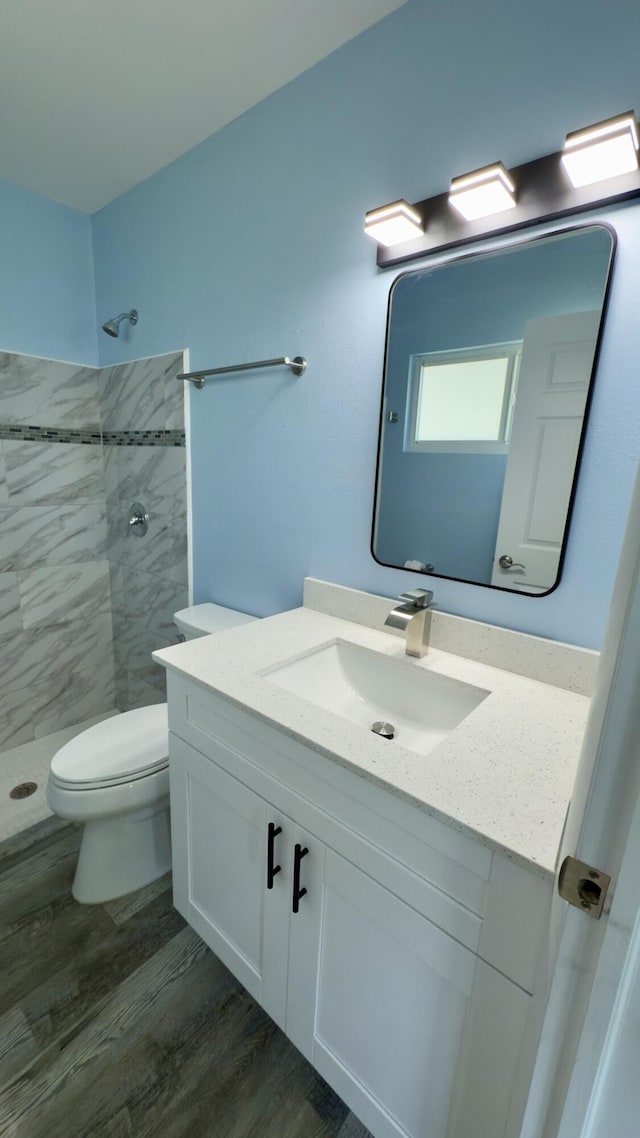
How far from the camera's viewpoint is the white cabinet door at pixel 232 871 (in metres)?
1.01

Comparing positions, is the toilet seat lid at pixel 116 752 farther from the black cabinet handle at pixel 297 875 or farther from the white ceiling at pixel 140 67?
the white ceiling at pixel 140 67

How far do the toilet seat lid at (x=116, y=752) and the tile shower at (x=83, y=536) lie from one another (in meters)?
0.57

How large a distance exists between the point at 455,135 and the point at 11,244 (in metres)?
1.81

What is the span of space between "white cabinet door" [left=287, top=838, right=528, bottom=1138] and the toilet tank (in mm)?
924

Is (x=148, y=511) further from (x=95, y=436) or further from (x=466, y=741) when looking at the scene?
(x=466, y=741)

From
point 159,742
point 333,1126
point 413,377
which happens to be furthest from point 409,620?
point 333,1126

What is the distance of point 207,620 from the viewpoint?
68.2 inches

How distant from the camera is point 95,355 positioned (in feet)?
7.37

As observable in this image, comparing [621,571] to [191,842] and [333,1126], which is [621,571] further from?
[333,1126]

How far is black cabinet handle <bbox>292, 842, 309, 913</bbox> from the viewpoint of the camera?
904 millimetres

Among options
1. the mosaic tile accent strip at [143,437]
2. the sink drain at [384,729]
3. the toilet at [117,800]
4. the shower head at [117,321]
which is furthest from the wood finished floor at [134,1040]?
the shower head at [117,321]

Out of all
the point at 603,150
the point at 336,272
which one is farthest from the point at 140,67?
the point at 603,150

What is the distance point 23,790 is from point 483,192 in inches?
100

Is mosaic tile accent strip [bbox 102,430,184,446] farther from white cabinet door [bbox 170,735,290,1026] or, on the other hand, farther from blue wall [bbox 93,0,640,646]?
white cabinet door [bbox 170,735,290,1026]
